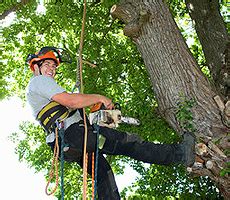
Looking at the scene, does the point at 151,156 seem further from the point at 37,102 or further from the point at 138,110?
the point at 138,110

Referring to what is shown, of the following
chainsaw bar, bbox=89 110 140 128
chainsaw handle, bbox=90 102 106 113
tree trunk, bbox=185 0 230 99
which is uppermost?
tree trunk, bbox=185 0 230 99

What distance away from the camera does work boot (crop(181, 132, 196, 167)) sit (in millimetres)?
3912

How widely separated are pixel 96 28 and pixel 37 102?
452cm

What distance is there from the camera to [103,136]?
388 cm

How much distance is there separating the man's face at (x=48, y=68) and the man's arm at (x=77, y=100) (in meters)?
0.43

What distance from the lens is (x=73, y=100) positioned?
377cm

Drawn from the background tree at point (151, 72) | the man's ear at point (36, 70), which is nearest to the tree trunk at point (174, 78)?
the background tree at point (151, 72)

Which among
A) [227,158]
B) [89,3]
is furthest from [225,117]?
[89,3]

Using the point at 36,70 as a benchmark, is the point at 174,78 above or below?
below

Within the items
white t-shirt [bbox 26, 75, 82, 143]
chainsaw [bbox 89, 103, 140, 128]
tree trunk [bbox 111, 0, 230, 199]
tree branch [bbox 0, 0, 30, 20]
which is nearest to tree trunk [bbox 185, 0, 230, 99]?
tree trunk [bbox 111, 0, 230, 199]

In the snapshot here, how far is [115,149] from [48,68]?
1.08 meters

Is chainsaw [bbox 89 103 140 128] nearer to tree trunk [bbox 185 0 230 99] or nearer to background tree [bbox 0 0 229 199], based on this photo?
background tree [bbox 0 0 229 199]

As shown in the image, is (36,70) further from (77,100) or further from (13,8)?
(13,8)

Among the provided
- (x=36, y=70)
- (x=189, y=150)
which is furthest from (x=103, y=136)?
(x=36, y=70)
